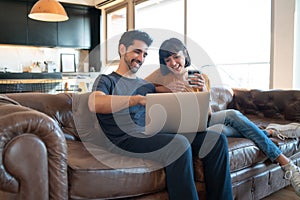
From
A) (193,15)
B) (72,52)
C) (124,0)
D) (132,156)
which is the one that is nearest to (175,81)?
(132,156)

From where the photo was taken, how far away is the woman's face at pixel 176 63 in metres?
1.94

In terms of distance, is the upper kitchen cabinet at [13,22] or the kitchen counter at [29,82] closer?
the kitchen counter at [29,82]

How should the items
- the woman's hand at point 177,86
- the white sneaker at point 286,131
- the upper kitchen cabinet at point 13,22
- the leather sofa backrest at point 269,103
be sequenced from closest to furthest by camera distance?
1. the woman's hand at point 177,86
2. the white sneaker at point 286,131
3. the leather sofa backrest at point 269,103
4. the upper kitchen cabinet at point 13,22

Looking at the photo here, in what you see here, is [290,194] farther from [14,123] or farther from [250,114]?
[14,123]

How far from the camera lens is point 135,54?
1802mm

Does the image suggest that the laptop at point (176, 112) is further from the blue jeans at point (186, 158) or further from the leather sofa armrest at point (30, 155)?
the leather sofa armrest at point (30, 155)

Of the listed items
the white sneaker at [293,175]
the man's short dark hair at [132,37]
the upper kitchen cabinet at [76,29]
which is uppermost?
the upper kitchen cabinet at [76,29]

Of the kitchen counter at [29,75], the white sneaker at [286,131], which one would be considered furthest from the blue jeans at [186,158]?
the kitchen counter at [29,75]

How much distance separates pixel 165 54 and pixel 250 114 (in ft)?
4.83

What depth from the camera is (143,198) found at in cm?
146

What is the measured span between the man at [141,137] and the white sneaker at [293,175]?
1.61ft

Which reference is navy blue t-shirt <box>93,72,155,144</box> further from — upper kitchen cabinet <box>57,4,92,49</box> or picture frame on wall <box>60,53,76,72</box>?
picture frame on wall <box>60,53,76,72</box>

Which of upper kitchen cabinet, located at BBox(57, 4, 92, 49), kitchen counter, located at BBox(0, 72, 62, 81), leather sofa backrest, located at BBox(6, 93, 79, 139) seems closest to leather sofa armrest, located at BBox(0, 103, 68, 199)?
leather sofa backrest, located at BBox(6, 93, 79, 139)

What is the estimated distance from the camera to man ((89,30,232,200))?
1.43 meters
